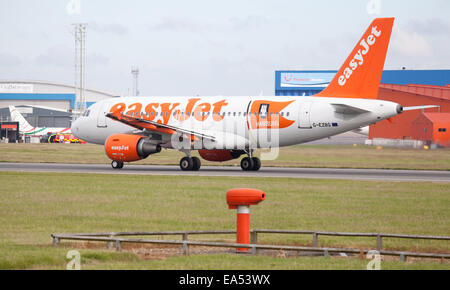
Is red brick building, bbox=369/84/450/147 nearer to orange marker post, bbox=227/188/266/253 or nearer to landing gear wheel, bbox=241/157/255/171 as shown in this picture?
landing gear wheel, bbox=241/157/255/171

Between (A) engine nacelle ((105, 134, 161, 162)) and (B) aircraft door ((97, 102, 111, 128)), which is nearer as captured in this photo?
(A) engine nacelle ((105, 134, 161, 162))

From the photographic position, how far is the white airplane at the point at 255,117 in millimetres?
33656

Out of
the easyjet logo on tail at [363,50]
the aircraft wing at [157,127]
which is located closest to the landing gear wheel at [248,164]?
the aircraft wing at [157,127]

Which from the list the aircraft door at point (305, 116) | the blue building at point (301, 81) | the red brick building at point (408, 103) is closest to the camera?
the aircraft door at point (305, 116)

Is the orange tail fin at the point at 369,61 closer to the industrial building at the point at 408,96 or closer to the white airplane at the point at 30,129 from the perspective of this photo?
the industrial building at the point at 408,96

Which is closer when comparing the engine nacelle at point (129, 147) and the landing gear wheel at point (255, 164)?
the engine nacelle at point (129, 147)

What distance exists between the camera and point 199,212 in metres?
20.1

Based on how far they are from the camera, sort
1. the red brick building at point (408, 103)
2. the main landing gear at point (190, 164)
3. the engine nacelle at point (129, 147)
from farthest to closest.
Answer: the red brick building at point (408, 103)
the main landing gear at point (190, 164)
the engine nacelle at point (129, 147)

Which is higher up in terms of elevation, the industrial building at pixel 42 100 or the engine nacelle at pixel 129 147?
the industrial building at pixel 42 100

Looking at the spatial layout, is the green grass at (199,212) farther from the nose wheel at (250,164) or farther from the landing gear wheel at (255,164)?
the landing gear wheel at (255,164)

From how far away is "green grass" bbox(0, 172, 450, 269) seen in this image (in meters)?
11.8

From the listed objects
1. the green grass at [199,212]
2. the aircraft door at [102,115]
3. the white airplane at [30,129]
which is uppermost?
the white airplane at [30,129]

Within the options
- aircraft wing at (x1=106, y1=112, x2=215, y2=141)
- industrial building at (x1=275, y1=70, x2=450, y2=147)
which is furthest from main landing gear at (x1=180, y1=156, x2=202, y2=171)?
industrial building at (x1=275, y1=70, x2=450, y2=147)

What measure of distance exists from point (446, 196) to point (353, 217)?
6719mm
